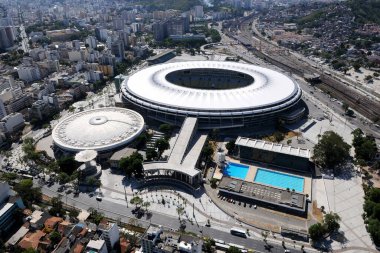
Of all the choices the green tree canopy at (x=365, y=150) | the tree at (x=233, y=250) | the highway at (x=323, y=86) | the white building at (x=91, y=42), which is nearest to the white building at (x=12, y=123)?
the tree at (x=233, y=250)

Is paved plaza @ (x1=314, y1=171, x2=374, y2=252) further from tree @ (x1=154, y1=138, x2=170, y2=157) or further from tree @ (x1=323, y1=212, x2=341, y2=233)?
tree @ (x1=154, y1=138, x2=170, y2=157)

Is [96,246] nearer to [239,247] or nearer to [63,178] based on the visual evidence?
[239,247]

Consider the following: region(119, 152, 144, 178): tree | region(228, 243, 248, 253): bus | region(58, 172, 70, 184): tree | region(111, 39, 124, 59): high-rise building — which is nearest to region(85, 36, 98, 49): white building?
region(111, 39, 124, 59): high-rise building

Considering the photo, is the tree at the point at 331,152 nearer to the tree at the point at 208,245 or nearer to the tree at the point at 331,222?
the tree at the point at 331,222

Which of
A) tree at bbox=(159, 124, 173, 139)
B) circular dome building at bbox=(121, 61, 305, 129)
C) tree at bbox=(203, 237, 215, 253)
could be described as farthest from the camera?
tree at bbox=(159, 124, 173, 139)

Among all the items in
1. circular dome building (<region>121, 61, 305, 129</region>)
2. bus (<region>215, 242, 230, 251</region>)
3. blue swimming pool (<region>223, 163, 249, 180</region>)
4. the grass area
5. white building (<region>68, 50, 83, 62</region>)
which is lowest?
white building (<region>68, 50, 83, 62</region>)

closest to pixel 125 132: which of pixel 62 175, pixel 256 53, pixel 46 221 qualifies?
pixel 62 175

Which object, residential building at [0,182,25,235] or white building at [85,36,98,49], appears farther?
white building at [85,36,98,49]

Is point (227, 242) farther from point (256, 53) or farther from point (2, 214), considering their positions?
point (256, 53)
